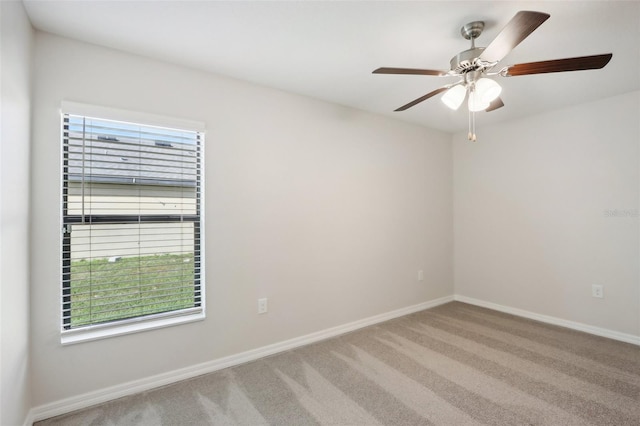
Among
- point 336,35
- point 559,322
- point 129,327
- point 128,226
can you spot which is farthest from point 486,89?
point 559,322

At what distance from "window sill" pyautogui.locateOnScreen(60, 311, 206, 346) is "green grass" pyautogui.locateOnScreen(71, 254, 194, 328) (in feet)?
0.16

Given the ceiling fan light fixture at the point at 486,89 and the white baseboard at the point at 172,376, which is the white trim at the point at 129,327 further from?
the ceiling fan light fixture at the point at 486,89

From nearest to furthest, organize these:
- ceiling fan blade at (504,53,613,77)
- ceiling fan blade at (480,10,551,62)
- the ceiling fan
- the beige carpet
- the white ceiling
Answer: ceiling fan blade at (480,10,551,62) < the ceiling fan < ceiling fan blade at (504,53,613,77) < the white ceiling < the beige carpet

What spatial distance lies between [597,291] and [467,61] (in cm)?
282

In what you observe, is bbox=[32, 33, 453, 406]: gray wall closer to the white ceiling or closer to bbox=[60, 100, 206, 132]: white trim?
bbox=[60, 100, 206, 132]: white trim

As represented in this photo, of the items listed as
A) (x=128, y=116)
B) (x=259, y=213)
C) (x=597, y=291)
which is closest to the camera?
(x=128, y=116)

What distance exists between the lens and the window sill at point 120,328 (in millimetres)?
1919

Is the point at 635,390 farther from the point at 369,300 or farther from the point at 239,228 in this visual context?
the point at 239,228

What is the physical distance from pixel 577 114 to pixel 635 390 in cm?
248

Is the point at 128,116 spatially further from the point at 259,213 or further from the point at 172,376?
→ the point at 172,376

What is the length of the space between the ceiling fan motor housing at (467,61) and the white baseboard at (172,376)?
2.43 meters

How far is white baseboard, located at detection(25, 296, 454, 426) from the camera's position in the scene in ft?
6.01

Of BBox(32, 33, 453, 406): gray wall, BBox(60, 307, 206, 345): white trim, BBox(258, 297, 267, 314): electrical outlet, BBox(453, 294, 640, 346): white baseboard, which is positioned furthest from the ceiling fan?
BBox(453, 294, 640, 346): white baseboard

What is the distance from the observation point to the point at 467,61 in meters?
1.70
